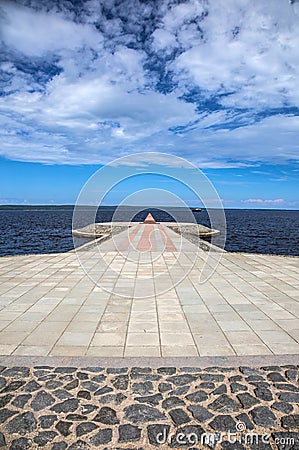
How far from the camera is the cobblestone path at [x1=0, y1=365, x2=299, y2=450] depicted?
2.86 meters

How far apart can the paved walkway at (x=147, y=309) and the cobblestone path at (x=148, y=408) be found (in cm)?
56

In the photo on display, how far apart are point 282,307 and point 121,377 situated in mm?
3694

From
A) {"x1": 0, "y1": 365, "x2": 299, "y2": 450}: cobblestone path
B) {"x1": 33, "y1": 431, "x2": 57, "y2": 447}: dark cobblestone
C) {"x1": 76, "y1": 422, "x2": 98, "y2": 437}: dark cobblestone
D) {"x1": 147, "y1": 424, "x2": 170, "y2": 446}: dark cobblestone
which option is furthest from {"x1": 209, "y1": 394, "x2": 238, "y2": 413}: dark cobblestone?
{"x1": 33, "y1": 431, "x2": 57, "y2": 447}: dark cobblestone

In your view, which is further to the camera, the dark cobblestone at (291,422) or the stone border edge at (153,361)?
the stone border edge at (153,361)

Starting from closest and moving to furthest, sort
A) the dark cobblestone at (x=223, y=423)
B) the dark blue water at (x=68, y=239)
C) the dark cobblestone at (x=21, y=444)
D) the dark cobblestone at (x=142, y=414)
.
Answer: the dark cobblestone at (x=21, y=444), the dark cobblestone at (x=223, y=423), the dark cobblestone at (x=142, y=414), the dark blue water at (x=68, y=239)

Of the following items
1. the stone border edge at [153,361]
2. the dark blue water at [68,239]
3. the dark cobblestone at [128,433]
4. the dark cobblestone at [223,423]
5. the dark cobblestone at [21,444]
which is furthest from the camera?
the dark blue water at [68,239]

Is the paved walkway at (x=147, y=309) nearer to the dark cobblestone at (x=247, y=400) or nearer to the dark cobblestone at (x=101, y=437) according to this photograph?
the dark cobblestone at (x=247, y=400)

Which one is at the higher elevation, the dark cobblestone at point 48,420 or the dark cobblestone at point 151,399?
the dark cobblestone at point 151,399

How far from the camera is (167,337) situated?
497 centimetres

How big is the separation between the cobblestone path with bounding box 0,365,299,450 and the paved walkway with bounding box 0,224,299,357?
56 cm

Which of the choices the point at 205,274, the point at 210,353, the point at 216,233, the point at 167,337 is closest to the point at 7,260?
the point at 205,274

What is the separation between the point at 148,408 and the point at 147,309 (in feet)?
9.90

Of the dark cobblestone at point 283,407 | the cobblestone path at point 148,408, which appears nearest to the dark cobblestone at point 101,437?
the cobblestone path at point 148,408

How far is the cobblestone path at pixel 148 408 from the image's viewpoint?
286 cm
